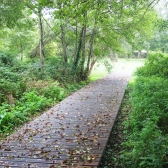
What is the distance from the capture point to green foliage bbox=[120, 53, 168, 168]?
4.04 m

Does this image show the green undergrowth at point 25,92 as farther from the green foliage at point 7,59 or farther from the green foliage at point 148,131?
the green foliage at point 148,131

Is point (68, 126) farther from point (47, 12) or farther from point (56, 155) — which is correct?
point (47, 12)

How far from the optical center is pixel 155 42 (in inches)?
1716

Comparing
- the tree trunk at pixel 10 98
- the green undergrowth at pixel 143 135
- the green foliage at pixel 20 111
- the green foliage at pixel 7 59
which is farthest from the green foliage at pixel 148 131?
the green foliage at pixel 7 59

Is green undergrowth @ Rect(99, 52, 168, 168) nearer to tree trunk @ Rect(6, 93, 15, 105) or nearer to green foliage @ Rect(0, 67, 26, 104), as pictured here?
tree trunk @ Rect(6, 93, 15, 105)

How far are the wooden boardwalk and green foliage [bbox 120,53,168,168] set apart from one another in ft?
1.92

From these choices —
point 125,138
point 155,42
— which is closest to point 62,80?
point 125,138

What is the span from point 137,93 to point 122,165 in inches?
134

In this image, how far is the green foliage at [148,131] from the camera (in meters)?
4.04

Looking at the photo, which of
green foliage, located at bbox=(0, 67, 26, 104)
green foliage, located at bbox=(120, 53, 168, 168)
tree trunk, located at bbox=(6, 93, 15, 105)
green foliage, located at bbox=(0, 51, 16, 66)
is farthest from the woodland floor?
green foliage, located at bbox=(0, 51, 16, 66)

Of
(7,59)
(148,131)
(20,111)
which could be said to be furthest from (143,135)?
(7,59)

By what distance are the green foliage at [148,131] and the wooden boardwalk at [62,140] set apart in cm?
58

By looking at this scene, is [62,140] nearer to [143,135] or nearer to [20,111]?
[143,135]

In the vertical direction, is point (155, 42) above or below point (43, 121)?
above
